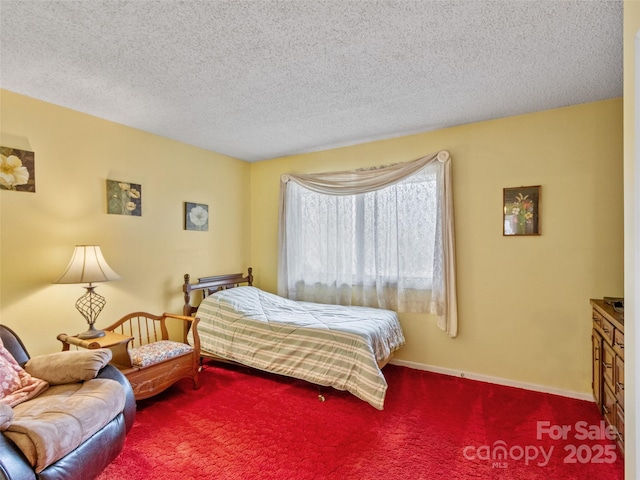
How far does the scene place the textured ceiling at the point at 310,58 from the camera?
1688mm

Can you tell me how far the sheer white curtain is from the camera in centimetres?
338

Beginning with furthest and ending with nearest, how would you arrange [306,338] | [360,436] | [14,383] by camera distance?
[306,338] < [360,436] < [14,383]

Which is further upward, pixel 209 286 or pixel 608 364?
pixel 209 286

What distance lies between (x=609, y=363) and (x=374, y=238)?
218cm

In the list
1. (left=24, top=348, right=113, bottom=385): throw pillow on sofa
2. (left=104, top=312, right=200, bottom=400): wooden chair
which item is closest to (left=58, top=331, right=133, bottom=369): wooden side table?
(left=104, top=312, right=200, bottom=400): wooden chair

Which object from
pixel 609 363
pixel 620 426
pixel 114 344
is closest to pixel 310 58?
pixel 114 344

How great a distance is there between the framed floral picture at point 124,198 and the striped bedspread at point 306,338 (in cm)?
119

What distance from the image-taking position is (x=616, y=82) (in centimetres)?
244

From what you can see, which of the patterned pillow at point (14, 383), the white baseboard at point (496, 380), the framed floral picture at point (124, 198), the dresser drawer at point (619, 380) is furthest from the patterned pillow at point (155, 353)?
the dresser drawer at point (619, 380)

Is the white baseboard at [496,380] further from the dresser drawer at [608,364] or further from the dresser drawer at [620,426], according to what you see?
the dresser drawer at [620,426]

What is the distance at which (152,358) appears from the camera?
2.66 metres

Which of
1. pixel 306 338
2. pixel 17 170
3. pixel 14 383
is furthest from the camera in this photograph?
pixel 306 338

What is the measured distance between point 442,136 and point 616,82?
4.40 ft

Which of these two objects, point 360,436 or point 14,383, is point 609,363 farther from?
point 14,383
